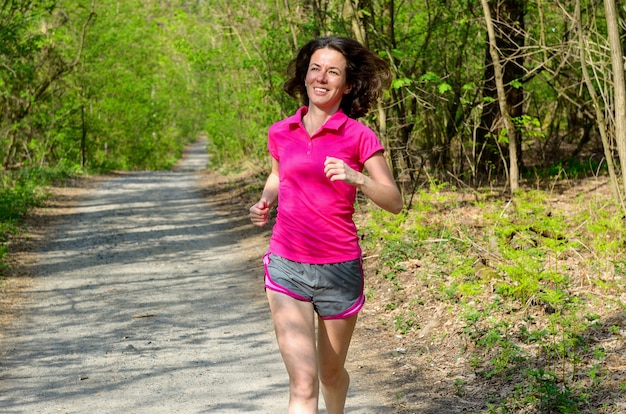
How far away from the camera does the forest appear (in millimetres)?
6465

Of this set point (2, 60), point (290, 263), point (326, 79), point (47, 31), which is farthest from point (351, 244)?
point (47, 31)

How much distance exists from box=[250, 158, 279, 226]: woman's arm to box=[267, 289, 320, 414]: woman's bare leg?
1.44 feet

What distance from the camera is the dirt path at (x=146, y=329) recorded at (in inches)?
229

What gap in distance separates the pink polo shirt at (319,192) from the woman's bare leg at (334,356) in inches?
12.5

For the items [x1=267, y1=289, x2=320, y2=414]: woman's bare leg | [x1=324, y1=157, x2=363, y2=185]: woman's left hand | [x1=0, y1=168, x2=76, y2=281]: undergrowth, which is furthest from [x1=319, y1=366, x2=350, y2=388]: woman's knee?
[x1=0, y1=168, x2=76, y2=281]: undergrowth

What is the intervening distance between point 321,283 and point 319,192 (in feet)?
1.34

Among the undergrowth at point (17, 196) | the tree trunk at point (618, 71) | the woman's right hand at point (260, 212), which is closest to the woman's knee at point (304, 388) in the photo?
the woman's right hand at point (260, 212)

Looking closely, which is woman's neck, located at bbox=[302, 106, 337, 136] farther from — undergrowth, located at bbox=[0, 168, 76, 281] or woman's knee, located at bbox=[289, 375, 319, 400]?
undergrowth, located at bbox=[0, 168, 76, 281]

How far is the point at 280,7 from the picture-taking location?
50.8 feet

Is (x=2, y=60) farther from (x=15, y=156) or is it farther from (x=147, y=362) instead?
(x=147, y=362)

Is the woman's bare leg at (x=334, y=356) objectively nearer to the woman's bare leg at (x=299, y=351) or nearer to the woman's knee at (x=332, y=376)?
the woman's knee at (x=332, y=376)

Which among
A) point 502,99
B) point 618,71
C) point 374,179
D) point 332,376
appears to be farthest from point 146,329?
point 502,99

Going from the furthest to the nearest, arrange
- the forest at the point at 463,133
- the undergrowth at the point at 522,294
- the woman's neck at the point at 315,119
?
the forest at the point at 463,133 < the undergrowth at the point at 522,294 < the woman's neck at the point at 315,119

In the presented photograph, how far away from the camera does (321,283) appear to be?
3584 millimetres
